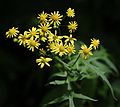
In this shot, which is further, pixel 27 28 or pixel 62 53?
pixel 27 28

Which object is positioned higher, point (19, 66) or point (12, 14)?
point (12, 14)

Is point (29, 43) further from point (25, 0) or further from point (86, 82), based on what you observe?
point (25, 0)

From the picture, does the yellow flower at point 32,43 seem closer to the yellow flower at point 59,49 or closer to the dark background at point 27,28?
the yellow flower at point 59,49

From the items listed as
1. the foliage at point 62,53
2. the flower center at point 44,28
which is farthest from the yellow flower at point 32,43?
the flower center at point 44,28

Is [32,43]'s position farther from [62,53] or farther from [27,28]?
[27,28]

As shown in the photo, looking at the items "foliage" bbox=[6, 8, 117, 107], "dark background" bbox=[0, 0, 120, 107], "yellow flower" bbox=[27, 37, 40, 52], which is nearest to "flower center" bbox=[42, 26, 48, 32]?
"foliage" bbox=[6, 8, 117, 107]

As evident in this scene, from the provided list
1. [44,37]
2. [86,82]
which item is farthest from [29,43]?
[86,82]

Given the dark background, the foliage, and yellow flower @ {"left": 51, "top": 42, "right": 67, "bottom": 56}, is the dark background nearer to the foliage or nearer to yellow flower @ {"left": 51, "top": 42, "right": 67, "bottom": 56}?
the foliage

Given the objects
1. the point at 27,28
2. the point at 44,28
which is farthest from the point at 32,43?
the point at 27,28

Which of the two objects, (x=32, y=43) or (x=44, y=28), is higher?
(x=44, y=28)
